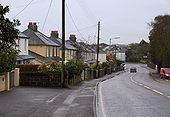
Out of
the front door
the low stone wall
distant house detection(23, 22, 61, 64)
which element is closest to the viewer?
the front door

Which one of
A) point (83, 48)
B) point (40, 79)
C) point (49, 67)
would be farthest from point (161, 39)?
point (40, 79)

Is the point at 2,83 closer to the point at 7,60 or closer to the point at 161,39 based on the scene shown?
the point at 7,60

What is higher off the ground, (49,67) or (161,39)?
(161,39)

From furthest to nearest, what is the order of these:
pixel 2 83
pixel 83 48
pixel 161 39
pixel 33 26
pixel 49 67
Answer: pixel 83 48, pixel 161 39, pixel 33 26, pixel 49 67, pixel 2 83

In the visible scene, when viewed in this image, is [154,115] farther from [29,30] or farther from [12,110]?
[29,30]

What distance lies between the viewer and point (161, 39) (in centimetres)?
8506

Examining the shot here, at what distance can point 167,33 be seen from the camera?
83.8 metres

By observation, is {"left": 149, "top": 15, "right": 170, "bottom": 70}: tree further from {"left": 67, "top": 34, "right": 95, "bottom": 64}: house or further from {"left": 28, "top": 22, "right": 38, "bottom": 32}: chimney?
{"left": 28, "top": 22, "right": 38, "bottom": 32}: chimney

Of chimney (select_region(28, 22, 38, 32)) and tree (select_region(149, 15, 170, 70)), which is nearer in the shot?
chimney (select_region(28, 22, 38, 32))

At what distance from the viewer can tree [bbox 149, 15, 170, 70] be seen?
83750 mm

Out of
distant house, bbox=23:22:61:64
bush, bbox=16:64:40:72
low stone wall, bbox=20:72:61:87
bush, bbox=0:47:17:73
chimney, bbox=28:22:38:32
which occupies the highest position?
chimney, bbox=28:22:38:32

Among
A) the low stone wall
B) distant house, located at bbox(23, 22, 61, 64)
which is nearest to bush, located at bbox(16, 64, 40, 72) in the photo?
the low stone wall

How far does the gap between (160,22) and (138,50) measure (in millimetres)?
110677

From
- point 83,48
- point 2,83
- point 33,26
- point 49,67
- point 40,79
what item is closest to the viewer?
point 2,83
